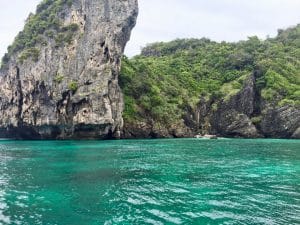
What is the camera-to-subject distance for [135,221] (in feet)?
51.2

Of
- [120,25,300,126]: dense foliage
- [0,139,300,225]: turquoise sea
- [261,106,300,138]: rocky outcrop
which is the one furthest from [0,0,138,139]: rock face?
[0,139,300,225]: turquoise sea

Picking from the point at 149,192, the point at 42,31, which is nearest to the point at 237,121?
the point at 42,31

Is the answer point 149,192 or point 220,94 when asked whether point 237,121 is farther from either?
point 149,192

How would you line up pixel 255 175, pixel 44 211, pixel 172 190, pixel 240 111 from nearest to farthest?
pixel 44 211 < pixel 172 190 < pixel 255 175 < pixel 240 111

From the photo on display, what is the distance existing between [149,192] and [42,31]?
67681 mm

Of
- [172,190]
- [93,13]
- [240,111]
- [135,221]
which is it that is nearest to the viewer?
[135,221]

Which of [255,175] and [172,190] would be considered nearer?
[172,190]

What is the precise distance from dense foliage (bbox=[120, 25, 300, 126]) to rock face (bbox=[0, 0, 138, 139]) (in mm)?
8763

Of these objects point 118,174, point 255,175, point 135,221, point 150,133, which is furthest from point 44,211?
point 150,133

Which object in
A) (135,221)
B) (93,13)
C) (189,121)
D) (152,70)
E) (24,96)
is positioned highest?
(93,13)

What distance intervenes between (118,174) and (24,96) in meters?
55.4

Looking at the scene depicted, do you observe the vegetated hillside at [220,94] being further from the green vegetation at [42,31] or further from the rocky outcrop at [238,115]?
the green vegetation at [42,31]

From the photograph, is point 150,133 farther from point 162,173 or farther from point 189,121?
point 162,173

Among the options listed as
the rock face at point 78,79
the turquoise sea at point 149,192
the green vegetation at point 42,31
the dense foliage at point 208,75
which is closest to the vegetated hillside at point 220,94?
the dense foliage at point 208,75
